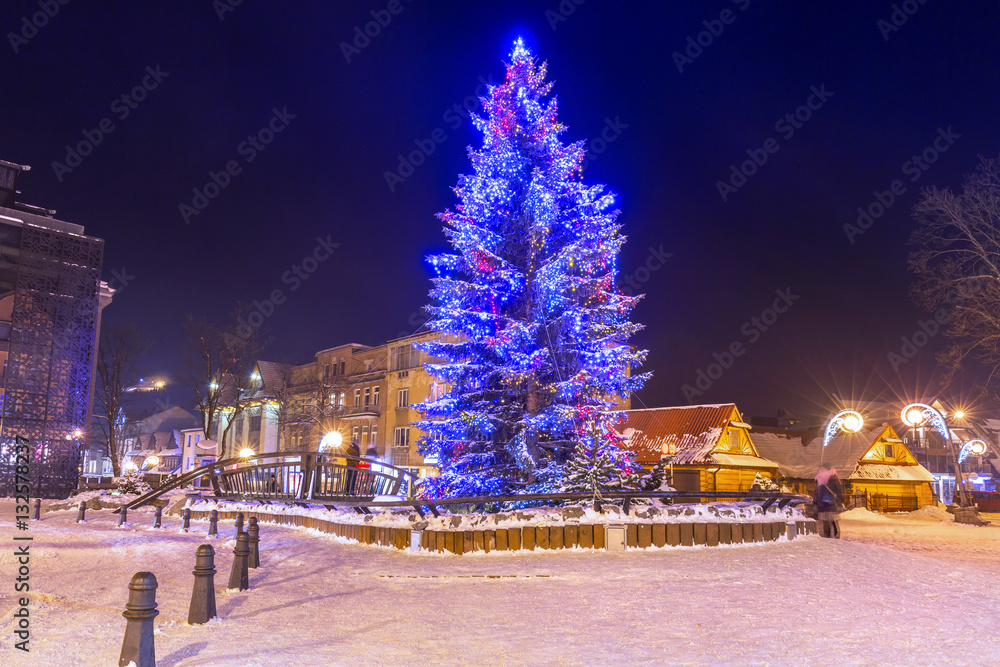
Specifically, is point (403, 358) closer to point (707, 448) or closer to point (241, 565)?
point (707, 448)

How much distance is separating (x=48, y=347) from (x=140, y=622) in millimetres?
31036

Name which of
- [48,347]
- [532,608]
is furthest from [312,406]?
[532,608]

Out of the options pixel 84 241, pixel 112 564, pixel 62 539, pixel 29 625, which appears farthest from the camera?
pixel 84 241

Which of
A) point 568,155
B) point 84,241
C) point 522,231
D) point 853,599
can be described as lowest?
point 853,599

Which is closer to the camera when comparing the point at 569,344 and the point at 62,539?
the point at 62,539

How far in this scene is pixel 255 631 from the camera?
20.8ft

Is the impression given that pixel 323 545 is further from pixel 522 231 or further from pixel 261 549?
pixel 522 231

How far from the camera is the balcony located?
5122 centimetres

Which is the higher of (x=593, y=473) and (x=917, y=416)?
(x=917, y=416)

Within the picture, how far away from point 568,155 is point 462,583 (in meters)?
10.1

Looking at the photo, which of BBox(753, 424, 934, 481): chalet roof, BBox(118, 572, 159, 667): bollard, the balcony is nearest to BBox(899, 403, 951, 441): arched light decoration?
BBox(753, 424, 934, 481): chalet roof

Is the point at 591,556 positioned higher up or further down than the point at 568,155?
further down

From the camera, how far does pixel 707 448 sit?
133 ft

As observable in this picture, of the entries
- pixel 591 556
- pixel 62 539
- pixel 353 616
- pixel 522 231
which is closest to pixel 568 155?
pixel 522 231
